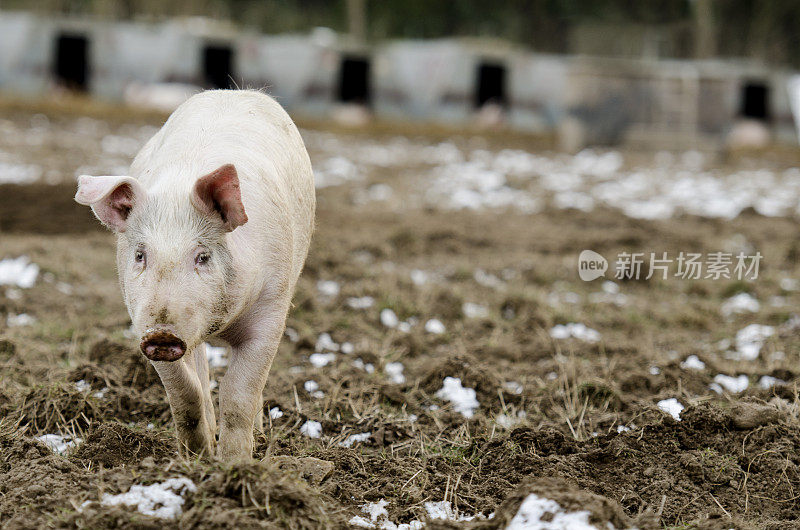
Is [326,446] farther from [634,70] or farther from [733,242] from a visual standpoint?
[634,70]

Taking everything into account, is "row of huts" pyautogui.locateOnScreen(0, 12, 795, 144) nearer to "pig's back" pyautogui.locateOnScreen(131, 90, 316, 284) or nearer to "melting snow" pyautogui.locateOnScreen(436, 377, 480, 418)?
"melting snow" pyautogui.locateOnScreen(436, 377, 480, 418)

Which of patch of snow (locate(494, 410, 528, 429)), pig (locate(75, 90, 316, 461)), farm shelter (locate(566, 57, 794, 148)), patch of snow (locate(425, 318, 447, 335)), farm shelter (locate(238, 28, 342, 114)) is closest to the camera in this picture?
pig (locate(75, 90, 316, 461))

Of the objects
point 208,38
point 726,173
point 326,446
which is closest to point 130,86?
point 208,38

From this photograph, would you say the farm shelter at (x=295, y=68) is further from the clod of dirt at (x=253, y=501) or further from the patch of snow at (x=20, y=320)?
the clod of dirt at (x=253, y=501)

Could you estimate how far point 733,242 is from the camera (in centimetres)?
841

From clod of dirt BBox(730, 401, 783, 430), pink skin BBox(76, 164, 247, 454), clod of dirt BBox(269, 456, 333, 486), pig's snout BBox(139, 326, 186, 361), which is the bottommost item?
clod of dirt BBox(730, 401, 783, 430)

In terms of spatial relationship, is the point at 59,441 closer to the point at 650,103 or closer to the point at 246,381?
the point at 246,381

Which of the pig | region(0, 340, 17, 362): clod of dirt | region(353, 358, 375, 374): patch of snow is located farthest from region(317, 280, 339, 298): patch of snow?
the pig

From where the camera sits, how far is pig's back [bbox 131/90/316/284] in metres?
3.21

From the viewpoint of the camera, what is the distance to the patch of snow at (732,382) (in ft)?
14.5

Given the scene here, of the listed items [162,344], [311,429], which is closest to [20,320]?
[311,429]

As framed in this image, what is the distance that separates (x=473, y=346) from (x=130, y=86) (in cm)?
1855

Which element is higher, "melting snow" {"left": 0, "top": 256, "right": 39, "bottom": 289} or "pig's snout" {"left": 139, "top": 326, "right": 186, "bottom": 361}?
"pig's snout" {"left": 139, "top": 326, "right": 186, "bottom": 361}

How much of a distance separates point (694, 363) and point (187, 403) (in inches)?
114
